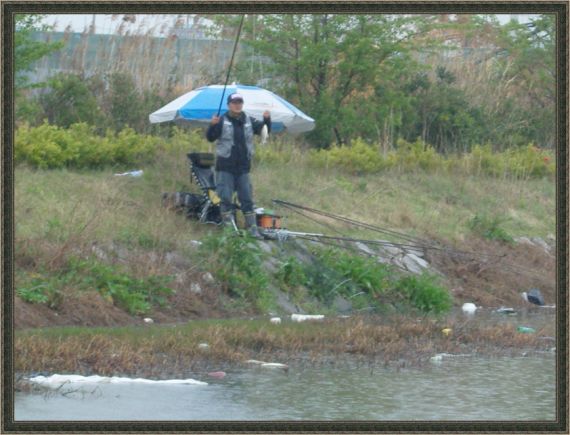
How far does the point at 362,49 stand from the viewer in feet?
88.1

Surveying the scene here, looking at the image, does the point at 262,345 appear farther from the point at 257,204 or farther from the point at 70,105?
the point at 70,105

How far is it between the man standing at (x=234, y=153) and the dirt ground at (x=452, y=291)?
174cm

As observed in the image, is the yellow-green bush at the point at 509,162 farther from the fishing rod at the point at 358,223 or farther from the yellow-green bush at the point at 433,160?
the fishing rod at the point at 358,223

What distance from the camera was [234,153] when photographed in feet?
57.7

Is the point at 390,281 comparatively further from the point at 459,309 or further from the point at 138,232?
the point at 138,232

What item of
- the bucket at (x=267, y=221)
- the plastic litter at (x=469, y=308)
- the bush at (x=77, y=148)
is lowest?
the plastic litter at (x=469, y=308)

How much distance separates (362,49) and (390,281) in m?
9.37

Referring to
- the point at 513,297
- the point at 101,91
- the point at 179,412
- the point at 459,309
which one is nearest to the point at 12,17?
the point at 179,412

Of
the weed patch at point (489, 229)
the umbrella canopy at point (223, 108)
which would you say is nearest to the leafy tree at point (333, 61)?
the weed patch at point (489, 229)

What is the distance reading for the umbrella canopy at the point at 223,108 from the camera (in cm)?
1930

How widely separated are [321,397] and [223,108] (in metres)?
9.00

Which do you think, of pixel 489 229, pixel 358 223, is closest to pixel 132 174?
pixel 358 223

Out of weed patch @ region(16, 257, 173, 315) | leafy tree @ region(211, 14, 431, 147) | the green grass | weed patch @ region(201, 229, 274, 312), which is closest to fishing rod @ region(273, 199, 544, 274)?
the green grass

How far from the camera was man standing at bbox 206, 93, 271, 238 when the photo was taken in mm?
17422
